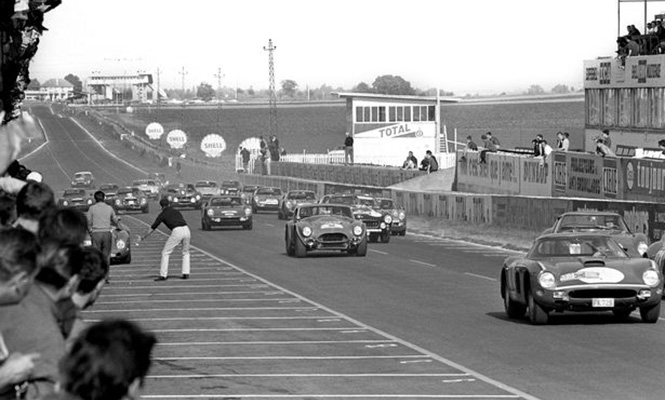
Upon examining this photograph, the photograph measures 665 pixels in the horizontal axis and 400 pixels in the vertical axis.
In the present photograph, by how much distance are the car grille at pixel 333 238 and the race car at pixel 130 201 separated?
32510mm

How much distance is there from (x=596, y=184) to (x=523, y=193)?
8.87 m

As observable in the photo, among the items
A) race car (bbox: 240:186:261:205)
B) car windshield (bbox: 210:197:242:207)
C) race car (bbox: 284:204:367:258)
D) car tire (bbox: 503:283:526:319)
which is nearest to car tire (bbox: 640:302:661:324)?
car tire (bbox: 503:283:526:319)

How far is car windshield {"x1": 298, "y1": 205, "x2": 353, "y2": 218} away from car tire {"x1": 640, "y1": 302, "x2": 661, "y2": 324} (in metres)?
18.1

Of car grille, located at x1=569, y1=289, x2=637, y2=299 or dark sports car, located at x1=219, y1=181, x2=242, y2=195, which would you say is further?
dark sports car, located at x1=219, y1=181, x2=242, y2=195

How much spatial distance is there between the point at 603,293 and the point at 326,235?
17192mm

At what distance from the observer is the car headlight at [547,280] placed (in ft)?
66.6

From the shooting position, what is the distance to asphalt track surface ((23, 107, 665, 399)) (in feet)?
49.4

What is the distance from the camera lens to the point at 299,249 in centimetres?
3741

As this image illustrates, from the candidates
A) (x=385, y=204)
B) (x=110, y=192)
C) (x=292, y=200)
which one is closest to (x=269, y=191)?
(x=110, y=192)

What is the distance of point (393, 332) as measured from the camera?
2023 centimetres

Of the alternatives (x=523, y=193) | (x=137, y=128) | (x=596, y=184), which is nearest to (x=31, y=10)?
(x=596, y=184)

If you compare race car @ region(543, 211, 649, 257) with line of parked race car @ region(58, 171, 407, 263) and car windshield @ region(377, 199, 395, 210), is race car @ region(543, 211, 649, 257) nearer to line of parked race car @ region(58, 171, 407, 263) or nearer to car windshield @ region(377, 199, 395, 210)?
line of parked race car @ region(58, 171, 407, 263)

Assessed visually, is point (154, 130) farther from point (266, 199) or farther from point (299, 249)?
point (299, 249)

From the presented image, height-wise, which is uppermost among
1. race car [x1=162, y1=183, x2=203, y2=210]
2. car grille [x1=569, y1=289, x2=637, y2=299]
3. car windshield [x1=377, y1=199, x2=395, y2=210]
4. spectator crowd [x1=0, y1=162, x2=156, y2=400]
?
spectator crowd [x1=0, y1=162, x2=156, y2=400]
